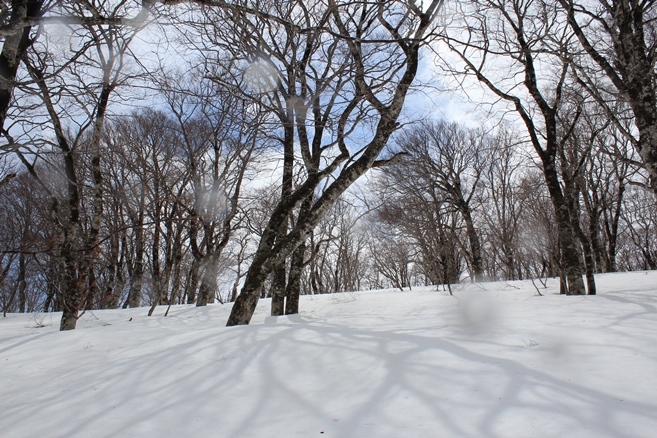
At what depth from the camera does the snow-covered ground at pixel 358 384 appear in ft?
5.45

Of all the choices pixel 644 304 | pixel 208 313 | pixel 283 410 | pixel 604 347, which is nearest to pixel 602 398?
pixel 604 347

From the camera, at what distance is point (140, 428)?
1.80 metres

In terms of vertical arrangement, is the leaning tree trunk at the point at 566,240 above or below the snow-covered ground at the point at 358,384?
above

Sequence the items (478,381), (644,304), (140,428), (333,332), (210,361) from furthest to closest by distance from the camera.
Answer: (644,304), (333,332), (210,361), (478,381), (140,428)

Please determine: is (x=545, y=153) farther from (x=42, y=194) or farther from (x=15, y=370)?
(x=42, y=194)

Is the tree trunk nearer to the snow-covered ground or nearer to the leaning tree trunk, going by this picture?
the snow-covered ground

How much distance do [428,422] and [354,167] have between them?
391cm

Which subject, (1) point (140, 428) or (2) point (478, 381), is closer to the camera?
(1) point (140, 428)

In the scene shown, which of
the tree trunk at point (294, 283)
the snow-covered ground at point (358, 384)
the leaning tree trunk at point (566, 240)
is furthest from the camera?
the tree trunk at point (294, 283)

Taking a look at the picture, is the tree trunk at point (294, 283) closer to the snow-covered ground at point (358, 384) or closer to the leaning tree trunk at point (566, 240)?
the snow-covered ground at point (358, 384)

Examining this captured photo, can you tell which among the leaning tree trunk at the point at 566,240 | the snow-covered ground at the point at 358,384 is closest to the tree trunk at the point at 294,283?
the snow-covered ground at the point at 358,384

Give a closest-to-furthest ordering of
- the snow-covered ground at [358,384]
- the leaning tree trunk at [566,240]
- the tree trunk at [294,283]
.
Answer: the snow-covered ground at [358,384]
the leaning tree trunk at [566,240]
the tree trunk at [294,283]

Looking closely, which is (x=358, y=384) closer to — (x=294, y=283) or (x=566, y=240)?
(x=294, y=283)

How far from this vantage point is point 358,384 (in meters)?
2.14
